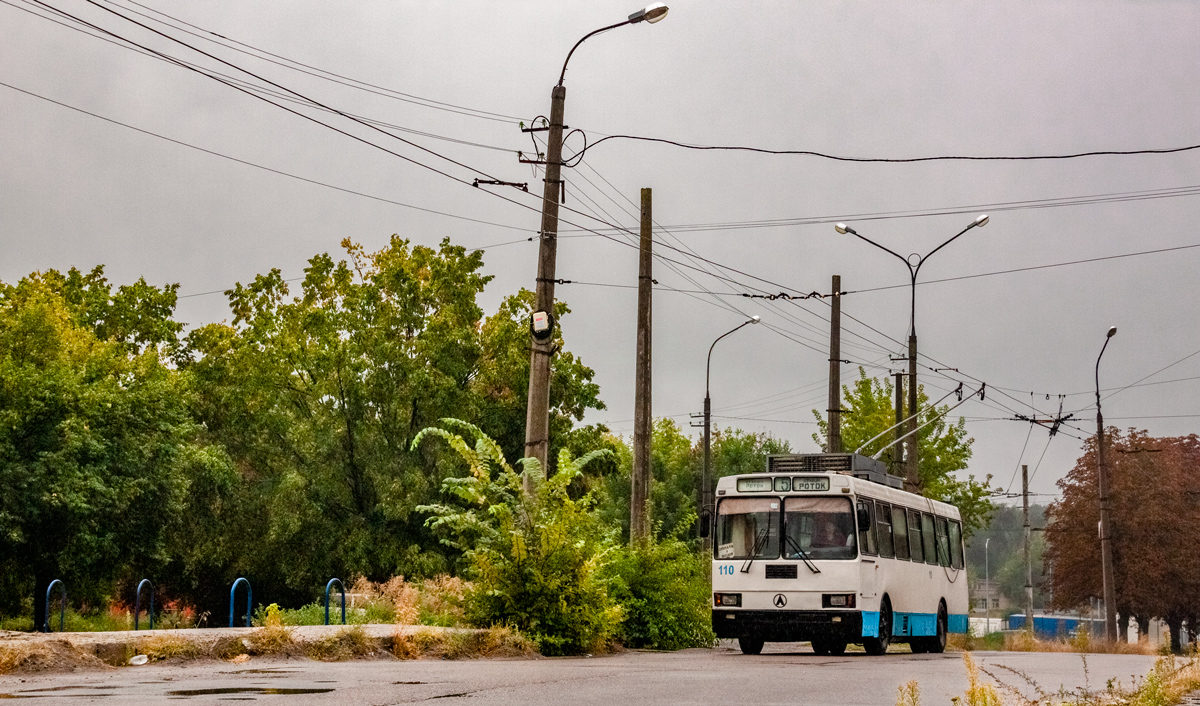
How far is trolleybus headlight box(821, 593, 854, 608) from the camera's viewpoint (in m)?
21.1

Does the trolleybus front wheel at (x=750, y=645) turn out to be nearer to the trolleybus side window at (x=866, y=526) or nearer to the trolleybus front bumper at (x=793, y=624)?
the trolleybus front bumper at (x=793, y=624)

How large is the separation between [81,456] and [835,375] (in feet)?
80.4

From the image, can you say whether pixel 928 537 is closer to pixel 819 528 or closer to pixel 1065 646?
pixel 819 528

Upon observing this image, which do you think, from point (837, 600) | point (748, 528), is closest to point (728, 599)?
point (748, 528)

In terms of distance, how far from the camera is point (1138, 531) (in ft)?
205

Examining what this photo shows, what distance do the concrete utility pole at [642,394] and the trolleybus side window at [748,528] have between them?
9.14 feet

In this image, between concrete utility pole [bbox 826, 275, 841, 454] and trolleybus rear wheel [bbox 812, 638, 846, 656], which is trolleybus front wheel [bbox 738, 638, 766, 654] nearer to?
trolleybus rear wheel [bbox 812, 638, 846, 656]

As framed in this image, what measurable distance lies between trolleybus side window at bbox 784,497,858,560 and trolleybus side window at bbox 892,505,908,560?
244cm

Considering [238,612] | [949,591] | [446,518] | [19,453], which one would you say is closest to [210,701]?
[446,518]

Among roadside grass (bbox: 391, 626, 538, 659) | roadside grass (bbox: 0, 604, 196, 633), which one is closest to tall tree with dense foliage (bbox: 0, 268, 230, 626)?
roadside grass (bbox: 0, 604, 196, 633)

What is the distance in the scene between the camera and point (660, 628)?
72.8 feet

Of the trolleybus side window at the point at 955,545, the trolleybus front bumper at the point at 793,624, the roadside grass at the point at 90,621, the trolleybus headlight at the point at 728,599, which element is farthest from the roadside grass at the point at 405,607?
the roadside grass at the point at 90,621

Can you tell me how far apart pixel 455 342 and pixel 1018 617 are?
245 feet

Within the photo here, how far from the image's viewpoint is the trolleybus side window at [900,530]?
23953 mm
